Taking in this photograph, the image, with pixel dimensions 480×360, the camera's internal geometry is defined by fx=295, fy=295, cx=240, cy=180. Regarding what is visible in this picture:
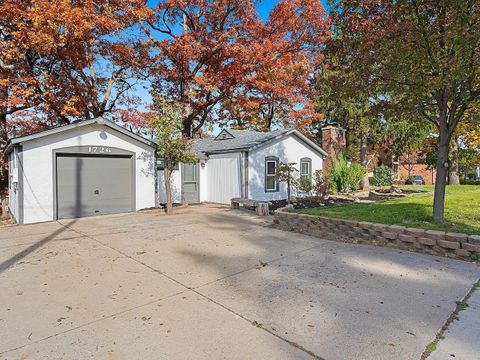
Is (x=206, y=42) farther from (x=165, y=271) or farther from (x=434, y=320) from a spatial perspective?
(x=434, y=320)

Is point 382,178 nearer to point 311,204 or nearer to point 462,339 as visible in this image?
point 311,204

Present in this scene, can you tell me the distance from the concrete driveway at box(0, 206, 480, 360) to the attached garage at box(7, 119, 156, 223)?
3199 mm

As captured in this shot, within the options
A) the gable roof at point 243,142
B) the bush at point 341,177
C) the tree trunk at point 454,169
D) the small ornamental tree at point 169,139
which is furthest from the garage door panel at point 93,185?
the tree trunk at point 454,169

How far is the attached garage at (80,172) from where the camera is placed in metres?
9.13

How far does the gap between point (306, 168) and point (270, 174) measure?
2851mm

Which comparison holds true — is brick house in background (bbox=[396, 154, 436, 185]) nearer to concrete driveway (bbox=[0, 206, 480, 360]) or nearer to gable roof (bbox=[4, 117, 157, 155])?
gable roof (bbox=[4, 117, 157, 155])

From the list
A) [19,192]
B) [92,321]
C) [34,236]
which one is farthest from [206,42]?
[92,321]

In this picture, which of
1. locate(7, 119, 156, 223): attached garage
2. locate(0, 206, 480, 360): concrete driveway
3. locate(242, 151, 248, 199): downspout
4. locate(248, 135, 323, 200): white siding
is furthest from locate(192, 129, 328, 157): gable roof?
locate(0, 206, 480, 360): concrete driveway

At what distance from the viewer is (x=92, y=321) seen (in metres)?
3.17

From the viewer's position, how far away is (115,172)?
10.9 m

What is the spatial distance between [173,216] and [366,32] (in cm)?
775

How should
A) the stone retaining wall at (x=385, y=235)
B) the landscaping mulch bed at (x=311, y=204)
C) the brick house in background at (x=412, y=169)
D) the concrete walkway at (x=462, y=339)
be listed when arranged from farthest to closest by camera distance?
the brick house in background at (x=412, y=169) < the landscaping mulch bed at (x=311, y=204) < the stone retaining wall at (x=385, y=235) < the concrete walkway at (x=462, y=339)

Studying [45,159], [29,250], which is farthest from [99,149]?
[29,250]

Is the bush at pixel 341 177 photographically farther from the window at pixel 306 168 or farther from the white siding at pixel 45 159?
the white siding at pixel 45 159
